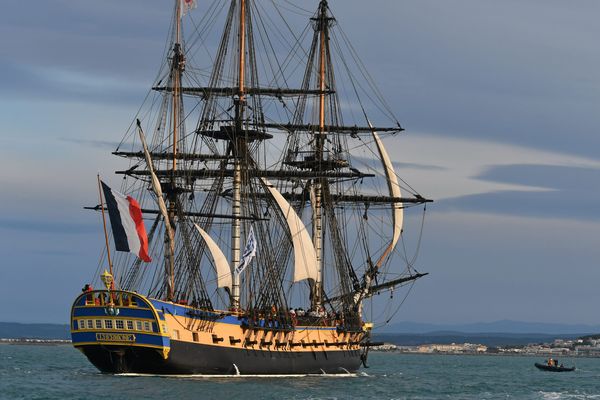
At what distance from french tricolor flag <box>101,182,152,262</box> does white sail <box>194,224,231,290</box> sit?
941cm

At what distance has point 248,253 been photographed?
91.9 meters

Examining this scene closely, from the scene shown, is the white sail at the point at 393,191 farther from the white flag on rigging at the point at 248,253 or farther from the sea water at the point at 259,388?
the white flag on rigging at the point at 248,253

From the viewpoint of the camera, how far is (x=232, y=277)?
309 ft

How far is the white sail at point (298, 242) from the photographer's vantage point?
99.6 m

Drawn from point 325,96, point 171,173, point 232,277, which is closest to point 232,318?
point 232,277

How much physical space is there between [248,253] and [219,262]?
2.19 m

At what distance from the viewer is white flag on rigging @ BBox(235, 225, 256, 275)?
91.6 meters

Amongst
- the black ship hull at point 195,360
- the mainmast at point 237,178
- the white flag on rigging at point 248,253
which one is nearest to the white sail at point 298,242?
the mainmast at point 237,178

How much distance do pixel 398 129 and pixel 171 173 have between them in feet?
96.4

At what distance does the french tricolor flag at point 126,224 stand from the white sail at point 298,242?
20.0 metres

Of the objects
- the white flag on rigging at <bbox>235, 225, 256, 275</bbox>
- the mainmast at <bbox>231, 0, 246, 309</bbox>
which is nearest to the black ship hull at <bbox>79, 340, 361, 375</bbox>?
the mainmast at <bbox>231, 0, 246, 309</bbox>

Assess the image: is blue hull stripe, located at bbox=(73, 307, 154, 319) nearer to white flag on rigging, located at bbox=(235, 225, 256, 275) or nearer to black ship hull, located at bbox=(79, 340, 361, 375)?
black ship hull, located at bbox=(79, 340, 361, 375)

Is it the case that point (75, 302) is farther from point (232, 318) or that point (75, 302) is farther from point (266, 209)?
point (266, 209)

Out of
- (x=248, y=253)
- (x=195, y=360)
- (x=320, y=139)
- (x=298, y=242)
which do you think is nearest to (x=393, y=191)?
(x=320, y=139)
